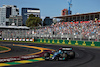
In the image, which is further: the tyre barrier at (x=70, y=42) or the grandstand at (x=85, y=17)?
the grandstand at (x=85, y=17)

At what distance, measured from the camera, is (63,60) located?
13.0 meters

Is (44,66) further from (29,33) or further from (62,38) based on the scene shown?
(29,33)

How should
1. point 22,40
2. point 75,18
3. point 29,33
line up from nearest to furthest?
point 29,33, point 22,40, point 75,18

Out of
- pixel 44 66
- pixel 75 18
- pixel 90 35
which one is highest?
pixel 75 18

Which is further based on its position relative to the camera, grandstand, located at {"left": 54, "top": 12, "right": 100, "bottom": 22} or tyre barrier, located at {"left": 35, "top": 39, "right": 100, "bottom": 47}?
grandstand, located at {"left": 54, "top": 12, "right": 100, "bottom": 22}

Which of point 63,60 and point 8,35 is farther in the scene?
point 8,35

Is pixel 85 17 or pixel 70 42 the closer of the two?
pixel 70 42

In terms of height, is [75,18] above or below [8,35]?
above

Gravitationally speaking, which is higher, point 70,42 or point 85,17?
point 85,17

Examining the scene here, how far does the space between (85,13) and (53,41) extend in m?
20.7

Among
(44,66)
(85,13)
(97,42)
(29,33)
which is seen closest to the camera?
(44,66)

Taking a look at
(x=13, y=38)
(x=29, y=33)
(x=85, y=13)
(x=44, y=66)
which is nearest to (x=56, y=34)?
(x=29, y=33)

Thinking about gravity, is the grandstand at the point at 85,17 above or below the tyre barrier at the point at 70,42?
above

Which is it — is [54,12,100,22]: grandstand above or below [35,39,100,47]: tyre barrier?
above
